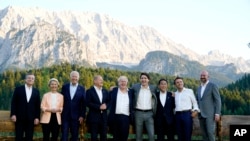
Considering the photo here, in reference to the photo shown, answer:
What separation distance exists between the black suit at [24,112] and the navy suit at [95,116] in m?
1.06

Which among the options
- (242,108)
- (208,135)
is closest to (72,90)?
(208,135)

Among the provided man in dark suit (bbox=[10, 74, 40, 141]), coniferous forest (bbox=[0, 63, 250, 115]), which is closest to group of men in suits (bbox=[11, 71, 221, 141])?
man in dark suit (bbox=[10, 74, 40, 141])

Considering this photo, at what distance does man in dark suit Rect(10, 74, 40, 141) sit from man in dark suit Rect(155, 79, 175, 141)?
246 centimetres

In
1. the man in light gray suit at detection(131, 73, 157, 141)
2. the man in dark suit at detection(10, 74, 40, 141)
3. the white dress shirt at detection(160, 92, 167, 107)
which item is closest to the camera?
the man in dark suit at detection(10, 74, 40, 141)

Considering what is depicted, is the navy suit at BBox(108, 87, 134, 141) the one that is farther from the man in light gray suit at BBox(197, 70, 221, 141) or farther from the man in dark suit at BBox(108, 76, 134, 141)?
the man in light gray suit at BBox(197, 70, 221, 141)

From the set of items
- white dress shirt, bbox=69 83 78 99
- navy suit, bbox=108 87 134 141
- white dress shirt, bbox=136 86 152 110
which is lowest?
navy suit, bbox=108 87 134 141

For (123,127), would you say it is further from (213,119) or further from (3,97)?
(3,97)

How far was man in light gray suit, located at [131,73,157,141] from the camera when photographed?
25.9ft

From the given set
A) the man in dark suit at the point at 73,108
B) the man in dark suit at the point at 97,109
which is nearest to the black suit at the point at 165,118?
the man in dark suit at the point at 97,109

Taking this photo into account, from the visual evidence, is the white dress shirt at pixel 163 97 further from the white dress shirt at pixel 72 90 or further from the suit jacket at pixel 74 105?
Answer: the white dress shirt at pixel 72 90

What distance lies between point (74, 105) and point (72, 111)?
127 mm

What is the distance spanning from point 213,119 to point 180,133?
734mm

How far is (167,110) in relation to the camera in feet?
26.2

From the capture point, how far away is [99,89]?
26.2 feet
